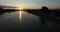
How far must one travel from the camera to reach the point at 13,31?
66.5ft

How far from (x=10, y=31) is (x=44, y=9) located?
103558mm

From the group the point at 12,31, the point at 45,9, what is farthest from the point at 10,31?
the point at 45,9

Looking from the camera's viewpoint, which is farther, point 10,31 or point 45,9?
point 45,9

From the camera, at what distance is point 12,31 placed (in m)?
20.3

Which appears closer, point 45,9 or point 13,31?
point 13,31

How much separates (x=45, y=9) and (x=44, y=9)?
1579mm

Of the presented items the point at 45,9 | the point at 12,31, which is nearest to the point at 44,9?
the point at 45,9

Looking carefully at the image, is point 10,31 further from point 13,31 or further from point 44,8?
point 44,8

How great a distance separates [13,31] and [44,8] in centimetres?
10527

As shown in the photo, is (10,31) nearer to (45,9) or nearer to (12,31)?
(12,31)

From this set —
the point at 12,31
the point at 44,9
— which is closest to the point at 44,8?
the point at 44,9

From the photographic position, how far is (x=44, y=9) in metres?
123

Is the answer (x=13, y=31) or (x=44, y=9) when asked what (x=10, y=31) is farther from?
(x=44, y=9)

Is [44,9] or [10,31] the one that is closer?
[10,31]
